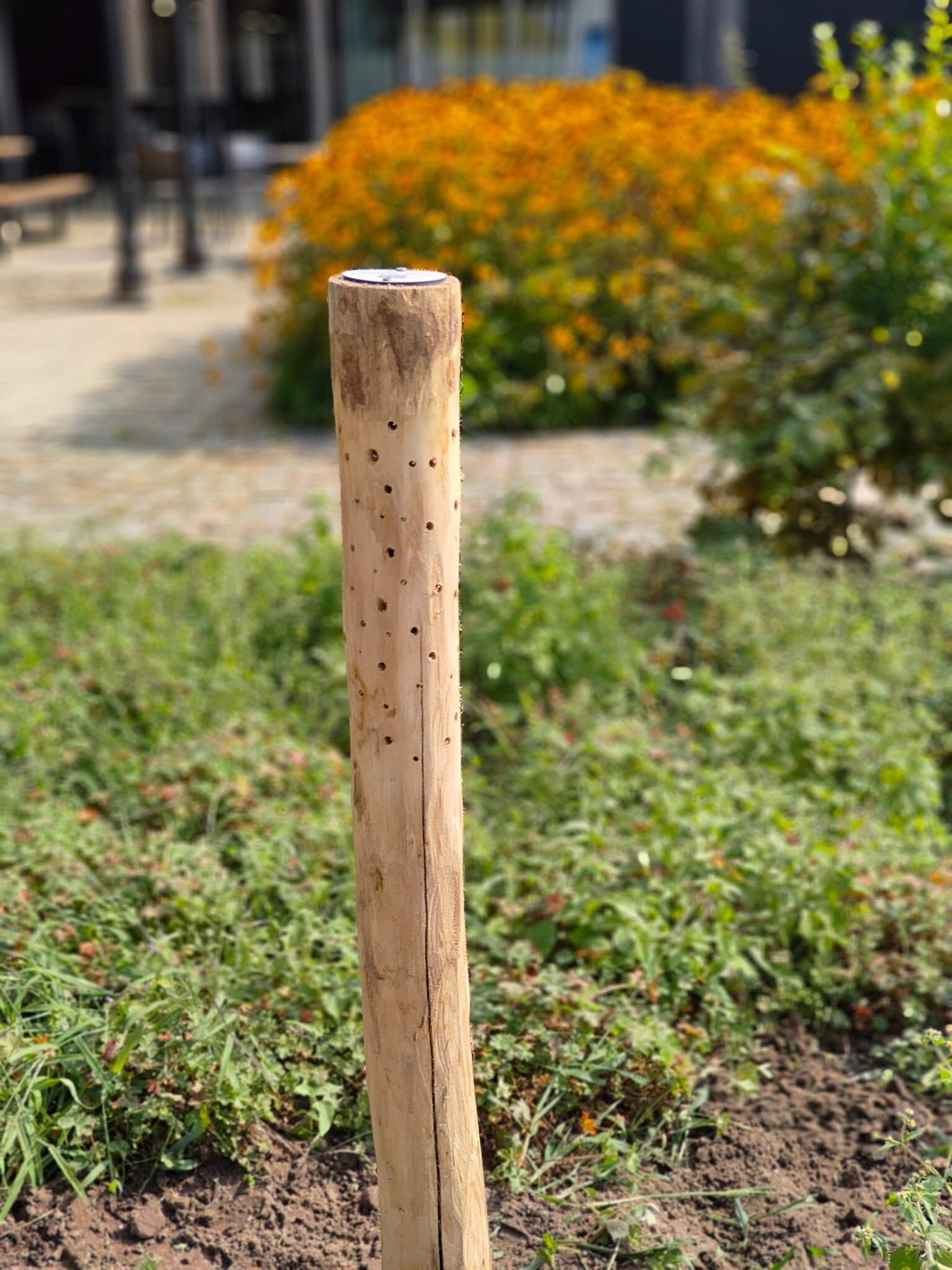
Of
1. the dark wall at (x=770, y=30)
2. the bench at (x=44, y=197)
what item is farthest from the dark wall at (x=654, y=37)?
the bench at (x=44, y=197)

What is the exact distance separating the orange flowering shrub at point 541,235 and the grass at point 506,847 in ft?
10.0

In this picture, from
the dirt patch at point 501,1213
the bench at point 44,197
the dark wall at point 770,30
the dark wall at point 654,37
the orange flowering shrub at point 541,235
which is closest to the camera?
the dirt patch at point 501,1213

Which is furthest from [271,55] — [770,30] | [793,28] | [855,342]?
[855,342]

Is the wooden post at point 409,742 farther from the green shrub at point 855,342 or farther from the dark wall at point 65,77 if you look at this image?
the dark wall at point 65,77

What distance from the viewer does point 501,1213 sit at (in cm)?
240

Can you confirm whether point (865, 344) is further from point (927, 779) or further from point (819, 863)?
point (819, 863)

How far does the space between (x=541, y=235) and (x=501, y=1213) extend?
242 inches

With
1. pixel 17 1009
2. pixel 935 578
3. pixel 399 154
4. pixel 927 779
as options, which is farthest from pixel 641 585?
pixel 399 154

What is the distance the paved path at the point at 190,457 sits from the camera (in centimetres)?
613

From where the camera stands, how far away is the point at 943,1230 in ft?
6.48

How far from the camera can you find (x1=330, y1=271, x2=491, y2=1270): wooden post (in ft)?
5.72

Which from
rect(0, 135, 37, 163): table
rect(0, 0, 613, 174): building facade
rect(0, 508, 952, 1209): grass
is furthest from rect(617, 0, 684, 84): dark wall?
rect(0, 508, 952, 1209): grass

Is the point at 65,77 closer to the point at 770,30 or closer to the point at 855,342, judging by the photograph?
the point at 770,30

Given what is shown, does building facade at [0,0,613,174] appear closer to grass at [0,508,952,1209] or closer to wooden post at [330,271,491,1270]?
grass at [0,508,952,1209]
